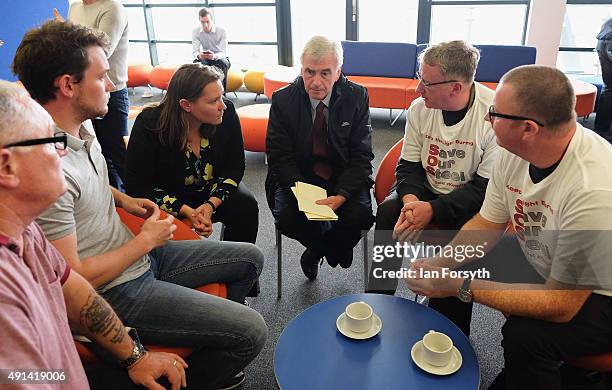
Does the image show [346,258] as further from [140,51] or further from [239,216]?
[140,51]

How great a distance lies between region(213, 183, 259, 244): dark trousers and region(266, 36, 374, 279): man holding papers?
0.14 metres

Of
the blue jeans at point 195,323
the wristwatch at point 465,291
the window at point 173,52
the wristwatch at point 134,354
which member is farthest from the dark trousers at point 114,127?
the window at point 173,52

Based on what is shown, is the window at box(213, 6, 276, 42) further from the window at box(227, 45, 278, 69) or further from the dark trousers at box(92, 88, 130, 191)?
the dark trousers at box(92, 88, 130, 191)

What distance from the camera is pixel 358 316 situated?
1.62m

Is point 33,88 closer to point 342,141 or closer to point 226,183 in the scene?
point 226,183

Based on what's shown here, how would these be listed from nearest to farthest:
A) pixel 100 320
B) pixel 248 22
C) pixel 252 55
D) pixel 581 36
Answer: pixel 100 320, pixel 581 36, pixel 248 22, pixel 252 55

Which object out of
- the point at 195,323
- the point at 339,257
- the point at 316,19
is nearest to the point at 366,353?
the point at 195,323

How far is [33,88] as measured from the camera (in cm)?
155

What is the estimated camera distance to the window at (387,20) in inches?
262

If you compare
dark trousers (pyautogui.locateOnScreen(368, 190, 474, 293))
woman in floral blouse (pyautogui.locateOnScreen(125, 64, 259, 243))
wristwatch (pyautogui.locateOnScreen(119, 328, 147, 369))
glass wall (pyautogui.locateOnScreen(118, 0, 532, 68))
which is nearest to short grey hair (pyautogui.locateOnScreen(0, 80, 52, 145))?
wristwatch (pyautogui.locateOnScreen(119, 328, 147, 369))

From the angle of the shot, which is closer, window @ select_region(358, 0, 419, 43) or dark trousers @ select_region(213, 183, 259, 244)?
dark trousers @ select_region(213, 183, 259, 244)

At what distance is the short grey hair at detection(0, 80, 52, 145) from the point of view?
3.27 feet

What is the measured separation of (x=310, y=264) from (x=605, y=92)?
159 inches

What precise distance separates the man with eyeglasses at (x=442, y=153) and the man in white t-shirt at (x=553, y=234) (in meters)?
→ 0.51
